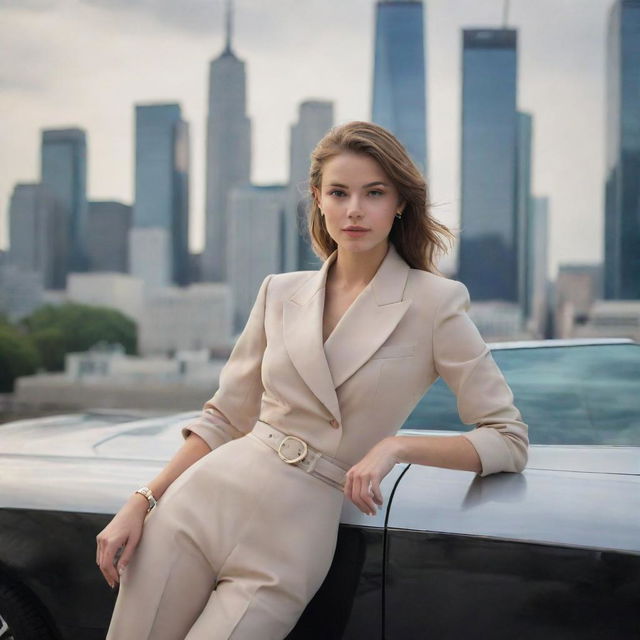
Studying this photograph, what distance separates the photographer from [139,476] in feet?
5.72

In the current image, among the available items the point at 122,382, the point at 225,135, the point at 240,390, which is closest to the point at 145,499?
the point at 240,390

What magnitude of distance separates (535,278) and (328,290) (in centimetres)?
7827

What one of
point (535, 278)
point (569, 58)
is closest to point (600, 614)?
point (535, 278)

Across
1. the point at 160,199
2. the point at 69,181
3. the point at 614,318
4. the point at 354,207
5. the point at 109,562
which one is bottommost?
the point at 614,318

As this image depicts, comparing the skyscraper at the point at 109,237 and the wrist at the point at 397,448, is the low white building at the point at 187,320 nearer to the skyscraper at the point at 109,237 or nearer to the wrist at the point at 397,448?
the skyscraper at the point at 109,237

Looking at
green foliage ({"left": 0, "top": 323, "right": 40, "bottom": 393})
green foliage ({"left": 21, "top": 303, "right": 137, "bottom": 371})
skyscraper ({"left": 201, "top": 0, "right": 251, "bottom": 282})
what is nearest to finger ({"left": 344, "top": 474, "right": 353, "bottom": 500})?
green foliage ({"left": 0, "top": 323, "right": 40, "bottom": 393})

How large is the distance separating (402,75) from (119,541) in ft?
255

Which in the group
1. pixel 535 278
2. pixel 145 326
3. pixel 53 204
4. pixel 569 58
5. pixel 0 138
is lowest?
pixel 145 326

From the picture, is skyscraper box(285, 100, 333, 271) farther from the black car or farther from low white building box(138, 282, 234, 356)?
the black car

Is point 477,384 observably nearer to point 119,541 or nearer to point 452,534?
point 452,534

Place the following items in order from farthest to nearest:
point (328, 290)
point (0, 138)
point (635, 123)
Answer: point (0, 138)
point (635, 123)
point (328, 290)

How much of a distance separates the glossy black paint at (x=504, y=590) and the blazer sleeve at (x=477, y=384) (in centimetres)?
16

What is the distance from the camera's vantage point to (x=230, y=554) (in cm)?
143

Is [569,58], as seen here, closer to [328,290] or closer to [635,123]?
[635,123]
